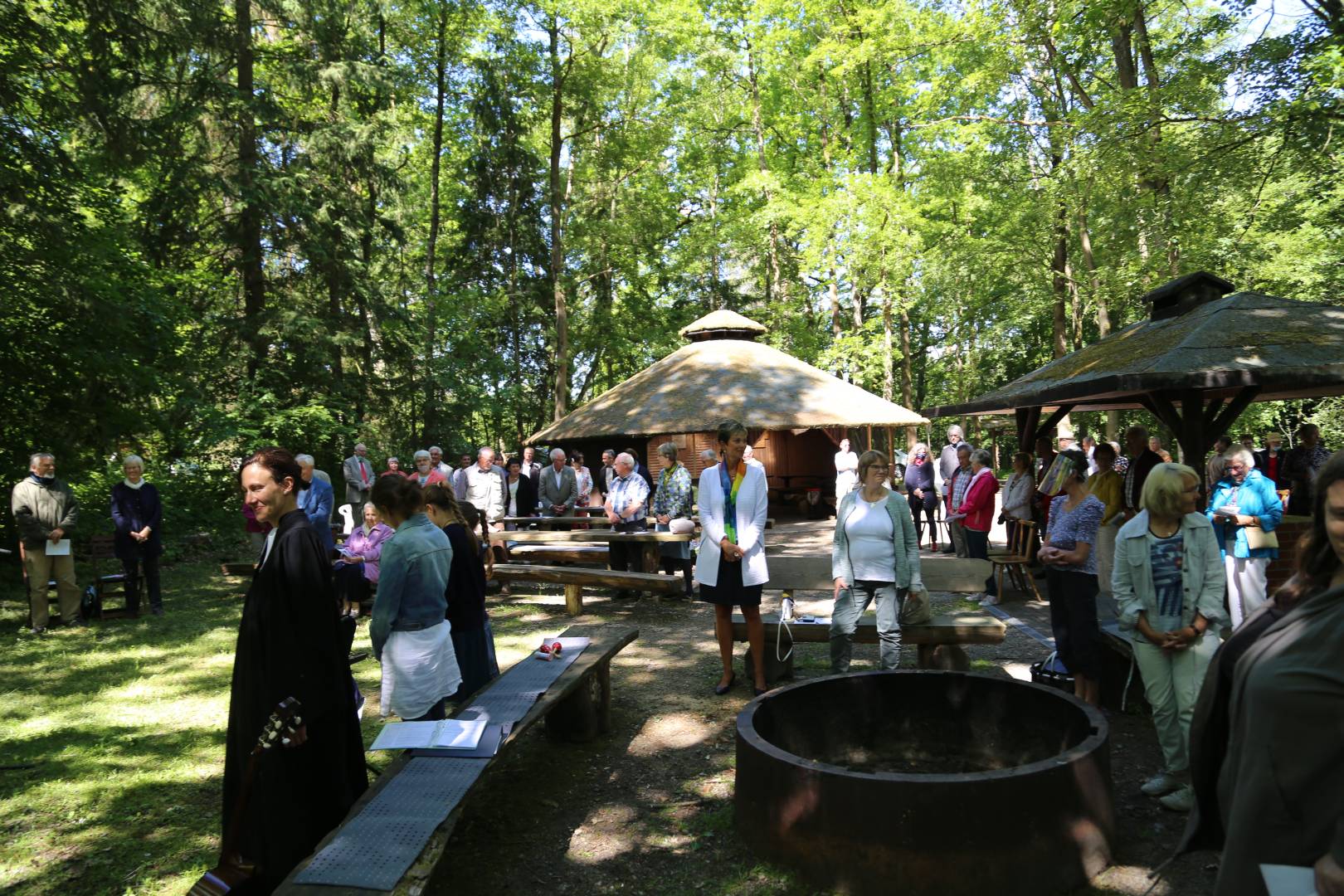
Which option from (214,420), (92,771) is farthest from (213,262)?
(92,771)

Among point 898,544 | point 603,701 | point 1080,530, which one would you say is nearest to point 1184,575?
point 1080,530

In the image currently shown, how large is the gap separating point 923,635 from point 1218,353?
3806 mm

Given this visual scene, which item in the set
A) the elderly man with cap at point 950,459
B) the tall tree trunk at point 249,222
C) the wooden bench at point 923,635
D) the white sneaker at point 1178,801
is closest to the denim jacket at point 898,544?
the wooden bench at point 923,635

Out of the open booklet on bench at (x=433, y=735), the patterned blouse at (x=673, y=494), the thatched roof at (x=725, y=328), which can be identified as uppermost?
the thatched roof at (x=725, y=328)

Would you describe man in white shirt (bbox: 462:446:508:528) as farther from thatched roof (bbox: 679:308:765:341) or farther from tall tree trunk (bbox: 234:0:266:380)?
thatched roof (bbox: 679:308:765:341)

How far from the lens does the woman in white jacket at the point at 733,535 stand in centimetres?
602

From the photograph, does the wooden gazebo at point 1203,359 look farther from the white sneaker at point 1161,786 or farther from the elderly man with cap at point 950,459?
A: the white sneaker at point 1161,786

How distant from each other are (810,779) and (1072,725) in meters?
1.58

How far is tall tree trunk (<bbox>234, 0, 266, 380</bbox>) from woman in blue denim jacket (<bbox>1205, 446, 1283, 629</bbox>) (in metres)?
18.0

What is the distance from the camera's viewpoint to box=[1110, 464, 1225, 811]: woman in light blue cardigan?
421 centimetres

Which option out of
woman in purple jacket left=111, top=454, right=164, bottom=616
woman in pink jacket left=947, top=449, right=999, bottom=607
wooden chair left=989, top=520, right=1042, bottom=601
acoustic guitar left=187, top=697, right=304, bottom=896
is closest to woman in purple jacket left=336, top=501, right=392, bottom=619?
woman in purple jacket left=111, top=454, right=164, bottom=616

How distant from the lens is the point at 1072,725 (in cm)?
423

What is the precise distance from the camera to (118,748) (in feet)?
18.6

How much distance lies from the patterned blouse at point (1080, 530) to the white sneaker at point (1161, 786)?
1.37 metres
